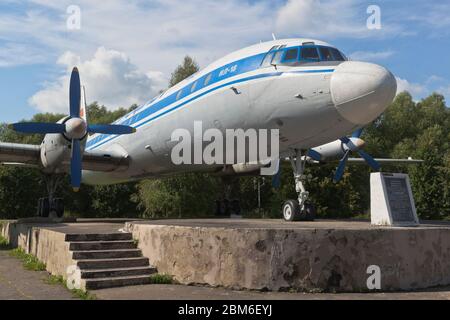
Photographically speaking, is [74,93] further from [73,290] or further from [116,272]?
[73,290]

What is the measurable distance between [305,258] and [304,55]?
5.92 m

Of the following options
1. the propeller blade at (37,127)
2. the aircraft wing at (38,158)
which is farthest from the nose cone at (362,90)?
the aircraft wing at (38,158)

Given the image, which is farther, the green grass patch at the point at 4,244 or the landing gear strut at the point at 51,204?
the landing gear strut at the point at 51,204

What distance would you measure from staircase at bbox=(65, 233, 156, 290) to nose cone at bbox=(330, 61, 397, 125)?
572 centimetres

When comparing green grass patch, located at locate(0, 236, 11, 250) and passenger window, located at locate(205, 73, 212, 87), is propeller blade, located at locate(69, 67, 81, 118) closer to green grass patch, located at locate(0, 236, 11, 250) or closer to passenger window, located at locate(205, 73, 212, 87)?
passenger window, located at locate(205, 73, 212, 87)

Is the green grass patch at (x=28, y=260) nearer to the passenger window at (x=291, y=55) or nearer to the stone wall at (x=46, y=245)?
the stone wall at (x=46, y=245)

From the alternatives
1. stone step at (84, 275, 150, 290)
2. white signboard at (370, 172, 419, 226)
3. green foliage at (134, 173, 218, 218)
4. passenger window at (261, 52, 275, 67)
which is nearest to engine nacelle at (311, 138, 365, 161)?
passenger window at (261, 52, 275, 67)

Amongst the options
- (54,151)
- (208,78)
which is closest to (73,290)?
(208,78)

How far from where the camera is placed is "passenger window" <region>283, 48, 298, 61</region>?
12023mm

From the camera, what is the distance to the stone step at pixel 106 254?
9.23m

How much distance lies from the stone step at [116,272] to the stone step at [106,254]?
25.2 inches

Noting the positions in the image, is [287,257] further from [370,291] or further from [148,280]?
[148,280]

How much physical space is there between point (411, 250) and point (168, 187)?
2928cm

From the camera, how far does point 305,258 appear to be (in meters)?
8.18
